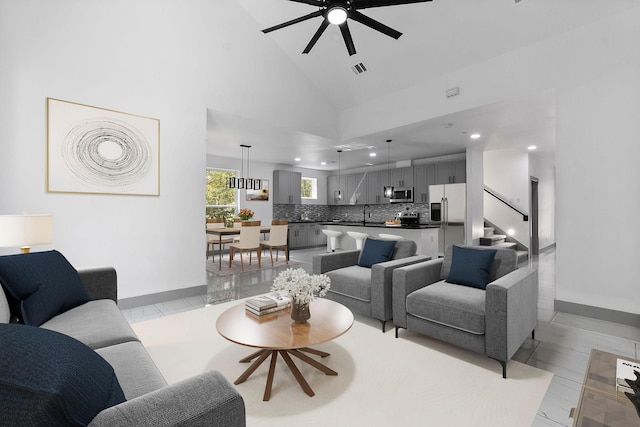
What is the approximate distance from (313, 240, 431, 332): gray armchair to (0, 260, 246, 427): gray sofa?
80.0 inches

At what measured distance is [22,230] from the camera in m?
2.34

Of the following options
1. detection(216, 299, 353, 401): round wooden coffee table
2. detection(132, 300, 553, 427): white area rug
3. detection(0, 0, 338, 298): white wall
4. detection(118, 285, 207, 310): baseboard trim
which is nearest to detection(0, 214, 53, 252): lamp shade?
detection(0, 0, 338, 298): white wall

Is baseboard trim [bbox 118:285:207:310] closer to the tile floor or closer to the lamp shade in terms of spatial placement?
the tile floor

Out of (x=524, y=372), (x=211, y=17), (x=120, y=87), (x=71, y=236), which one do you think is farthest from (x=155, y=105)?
(x=524, y=372)

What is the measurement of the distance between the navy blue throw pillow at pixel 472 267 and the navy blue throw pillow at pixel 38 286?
10.3 ft

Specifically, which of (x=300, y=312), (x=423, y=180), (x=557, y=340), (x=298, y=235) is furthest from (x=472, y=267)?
(x=298, y=235)

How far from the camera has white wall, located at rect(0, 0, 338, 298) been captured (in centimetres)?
311

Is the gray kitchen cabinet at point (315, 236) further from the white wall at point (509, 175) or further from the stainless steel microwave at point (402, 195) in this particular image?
the white wall at point (509, 175)

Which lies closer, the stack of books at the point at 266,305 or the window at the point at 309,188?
A: the stack of books at the point at 266,305

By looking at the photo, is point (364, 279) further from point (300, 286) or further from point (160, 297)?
point (160, 297)

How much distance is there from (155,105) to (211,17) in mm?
1553

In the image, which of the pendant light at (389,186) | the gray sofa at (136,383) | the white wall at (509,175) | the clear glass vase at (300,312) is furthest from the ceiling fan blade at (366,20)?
the white wall at (509,175)

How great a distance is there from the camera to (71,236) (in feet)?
11.1

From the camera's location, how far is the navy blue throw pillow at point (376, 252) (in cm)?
356
